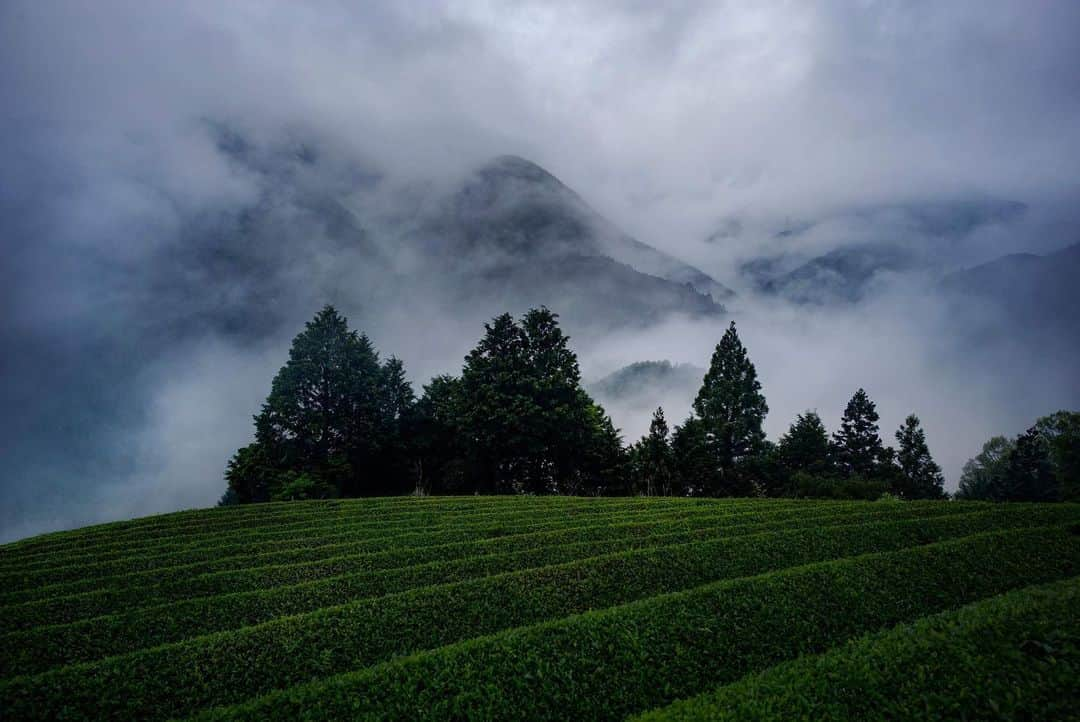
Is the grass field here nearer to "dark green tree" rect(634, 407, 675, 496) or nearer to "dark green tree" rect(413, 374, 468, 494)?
"dark green tree" rect(413, 374, 468, 494)

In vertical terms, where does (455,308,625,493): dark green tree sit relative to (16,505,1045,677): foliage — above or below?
above

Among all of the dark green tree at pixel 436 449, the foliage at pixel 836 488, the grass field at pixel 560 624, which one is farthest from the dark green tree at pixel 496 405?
the foliage at pixel 836 488

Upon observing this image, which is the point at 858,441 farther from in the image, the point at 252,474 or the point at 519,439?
the point at 252,474

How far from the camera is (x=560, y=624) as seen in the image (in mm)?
9289

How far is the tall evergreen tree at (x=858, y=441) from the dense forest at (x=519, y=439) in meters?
0.74

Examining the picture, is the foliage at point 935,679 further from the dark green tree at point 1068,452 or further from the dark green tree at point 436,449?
the dark green tree at point 1068,452

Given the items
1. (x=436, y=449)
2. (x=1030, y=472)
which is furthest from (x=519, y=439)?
(x=1030, y=472)

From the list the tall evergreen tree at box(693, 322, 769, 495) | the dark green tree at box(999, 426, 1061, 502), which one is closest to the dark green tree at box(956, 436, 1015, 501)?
the dark green tree at box(999, 426, 1061, 502)

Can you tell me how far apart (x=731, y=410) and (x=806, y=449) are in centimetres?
1236

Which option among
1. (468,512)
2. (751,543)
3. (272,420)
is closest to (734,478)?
(468,512)

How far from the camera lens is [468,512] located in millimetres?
25062

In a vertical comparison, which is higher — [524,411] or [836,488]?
[524,411]

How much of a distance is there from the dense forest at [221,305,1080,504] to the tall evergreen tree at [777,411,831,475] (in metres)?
0.15

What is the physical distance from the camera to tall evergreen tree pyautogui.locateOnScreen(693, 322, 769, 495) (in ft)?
177
